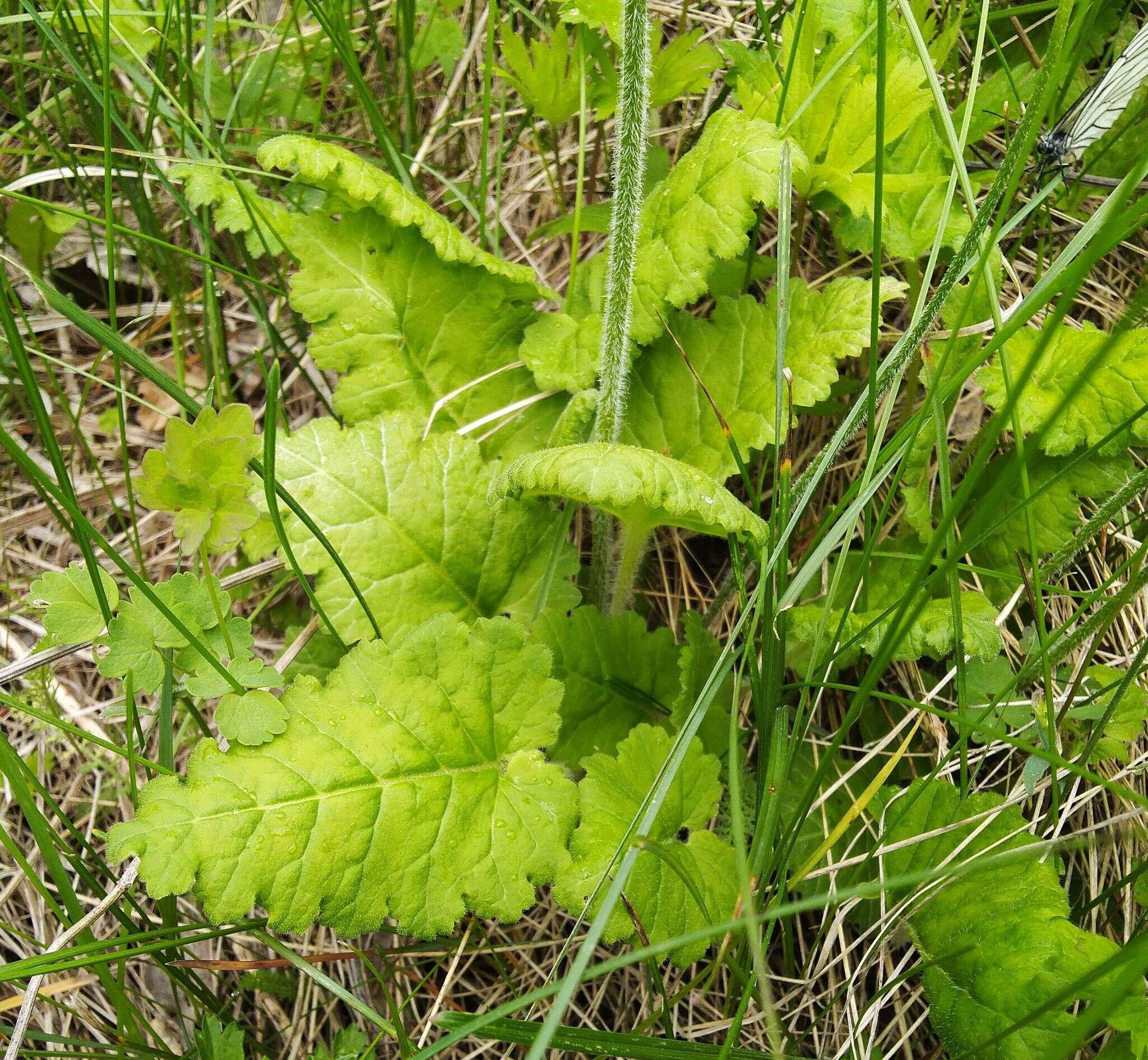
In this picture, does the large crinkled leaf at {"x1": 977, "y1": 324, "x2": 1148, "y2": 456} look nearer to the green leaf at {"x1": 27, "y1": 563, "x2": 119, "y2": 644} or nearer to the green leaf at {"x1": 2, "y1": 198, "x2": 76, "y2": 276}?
the green leaf at {"x1": 27, "y1": 563, "x2": 119, "y2": 644}

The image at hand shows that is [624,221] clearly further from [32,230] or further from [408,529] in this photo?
[32,230]

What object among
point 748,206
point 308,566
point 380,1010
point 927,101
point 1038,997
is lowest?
point 380,1010

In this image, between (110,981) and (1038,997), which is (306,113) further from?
(1038,997)

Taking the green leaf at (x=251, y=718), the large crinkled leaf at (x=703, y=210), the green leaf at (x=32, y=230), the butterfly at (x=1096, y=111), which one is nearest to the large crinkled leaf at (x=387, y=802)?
the green leaf at (x=251, y=718)

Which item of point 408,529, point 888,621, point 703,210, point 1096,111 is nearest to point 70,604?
point 408,529

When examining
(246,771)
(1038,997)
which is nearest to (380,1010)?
(246,771)

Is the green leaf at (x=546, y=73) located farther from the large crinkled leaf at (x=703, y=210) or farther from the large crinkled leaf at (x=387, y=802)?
the large crinkled leaf at (x=387, y=802)
